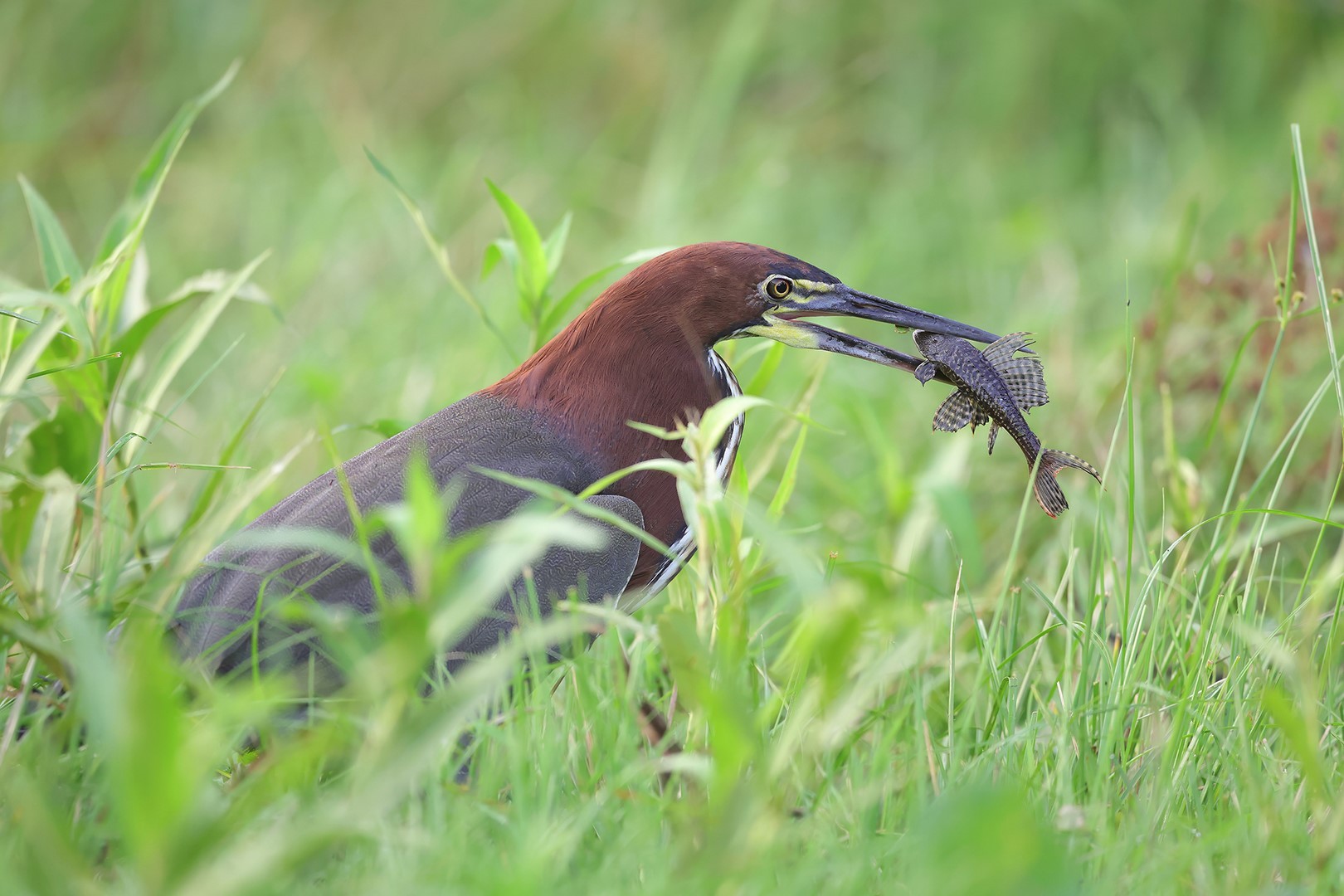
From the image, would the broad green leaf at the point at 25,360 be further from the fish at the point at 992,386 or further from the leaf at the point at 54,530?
the fish at the point at 992,386

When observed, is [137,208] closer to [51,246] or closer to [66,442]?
[51,246]

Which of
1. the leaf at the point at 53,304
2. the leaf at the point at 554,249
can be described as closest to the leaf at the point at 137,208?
the leaf at the point at 53,304

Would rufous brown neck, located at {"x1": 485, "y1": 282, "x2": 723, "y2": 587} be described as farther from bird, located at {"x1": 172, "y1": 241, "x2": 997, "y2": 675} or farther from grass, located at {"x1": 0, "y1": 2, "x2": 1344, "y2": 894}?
grass, located at {"x1": 0, "y1": 2, "x2": 1344, "y2": 894}

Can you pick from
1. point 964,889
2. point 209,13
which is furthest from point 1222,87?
point 964,889

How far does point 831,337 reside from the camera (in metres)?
2.61

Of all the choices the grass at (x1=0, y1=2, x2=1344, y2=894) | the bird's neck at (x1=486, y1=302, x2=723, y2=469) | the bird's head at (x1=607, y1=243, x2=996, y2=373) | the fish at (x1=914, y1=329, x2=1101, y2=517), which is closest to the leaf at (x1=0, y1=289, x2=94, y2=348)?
the grass at (x1=0, y1=2, x2=1344, y2=894)

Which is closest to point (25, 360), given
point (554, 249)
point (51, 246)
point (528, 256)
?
point (51, 246)

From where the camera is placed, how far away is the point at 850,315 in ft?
8.61

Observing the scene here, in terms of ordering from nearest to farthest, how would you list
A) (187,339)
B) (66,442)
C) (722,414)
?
(722,414), (66,442), (187,339)

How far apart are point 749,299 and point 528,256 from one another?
475 millimetres

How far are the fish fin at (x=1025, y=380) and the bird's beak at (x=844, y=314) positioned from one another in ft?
0.32

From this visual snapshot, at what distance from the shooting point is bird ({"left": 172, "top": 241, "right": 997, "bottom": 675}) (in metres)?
2.42

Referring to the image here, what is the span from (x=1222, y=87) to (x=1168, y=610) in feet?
14.7

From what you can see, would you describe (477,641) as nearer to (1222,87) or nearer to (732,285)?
(732,285)
